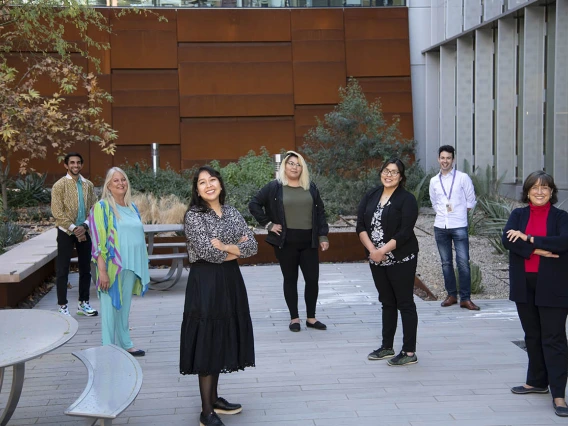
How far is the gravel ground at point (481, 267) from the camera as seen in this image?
10133 millimetres

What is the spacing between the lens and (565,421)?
543cm

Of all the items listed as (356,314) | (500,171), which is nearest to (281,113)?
(500,171)

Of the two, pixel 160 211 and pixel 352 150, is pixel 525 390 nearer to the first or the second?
pixel 160 211

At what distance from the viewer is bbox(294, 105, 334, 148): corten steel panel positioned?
79.1 feet

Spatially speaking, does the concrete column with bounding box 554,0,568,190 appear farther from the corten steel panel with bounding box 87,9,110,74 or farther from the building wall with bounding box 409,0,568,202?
the corten steel panel with bounding box 87,9,110,74

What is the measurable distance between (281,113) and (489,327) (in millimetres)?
16634

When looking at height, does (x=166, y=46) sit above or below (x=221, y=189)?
above

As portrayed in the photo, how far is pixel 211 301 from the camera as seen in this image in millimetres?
5359

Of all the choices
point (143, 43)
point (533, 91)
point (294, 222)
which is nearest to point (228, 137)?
point (143, 43)

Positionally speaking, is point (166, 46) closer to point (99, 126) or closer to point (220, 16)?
point (220, 16)

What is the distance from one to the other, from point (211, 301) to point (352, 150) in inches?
506

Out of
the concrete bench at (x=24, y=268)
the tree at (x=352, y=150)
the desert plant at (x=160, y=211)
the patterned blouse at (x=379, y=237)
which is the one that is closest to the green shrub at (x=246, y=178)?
the tree at (x=352, y=150)

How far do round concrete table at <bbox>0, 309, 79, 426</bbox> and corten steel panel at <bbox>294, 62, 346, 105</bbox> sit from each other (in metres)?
19.0

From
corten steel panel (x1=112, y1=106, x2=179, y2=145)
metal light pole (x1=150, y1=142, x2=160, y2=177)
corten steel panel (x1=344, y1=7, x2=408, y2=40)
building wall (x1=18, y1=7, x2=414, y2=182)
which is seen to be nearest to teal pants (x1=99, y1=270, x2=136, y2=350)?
metal light pole (x1=150, y1=142, x2=160, y2=177)
